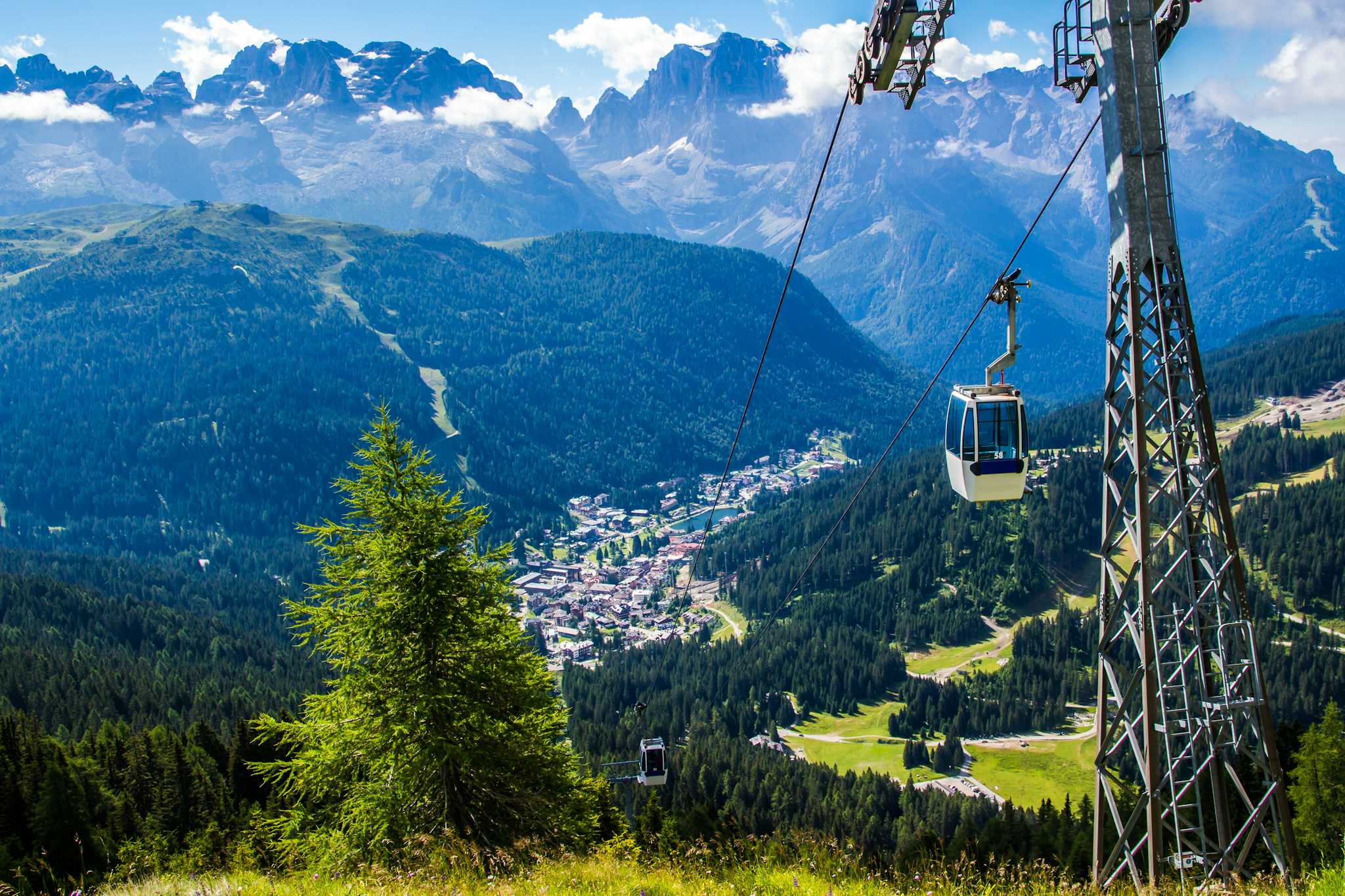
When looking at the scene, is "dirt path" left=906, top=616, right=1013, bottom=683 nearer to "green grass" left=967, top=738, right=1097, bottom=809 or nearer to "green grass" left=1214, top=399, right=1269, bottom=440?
"green grass" left=967, top=738, right=1097, bottom=809

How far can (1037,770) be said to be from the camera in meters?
80.6

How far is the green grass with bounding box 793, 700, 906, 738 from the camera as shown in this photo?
92.7 m

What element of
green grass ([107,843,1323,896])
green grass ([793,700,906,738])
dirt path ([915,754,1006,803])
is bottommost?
dirt path ([915,754,1006,803])

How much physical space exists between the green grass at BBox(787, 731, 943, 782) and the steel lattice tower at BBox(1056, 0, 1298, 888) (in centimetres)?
7140

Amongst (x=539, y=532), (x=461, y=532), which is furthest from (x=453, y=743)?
(x=539, y=532)

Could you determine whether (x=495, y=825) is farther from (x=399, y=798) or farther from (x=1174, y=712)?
(x=1174, y=712)

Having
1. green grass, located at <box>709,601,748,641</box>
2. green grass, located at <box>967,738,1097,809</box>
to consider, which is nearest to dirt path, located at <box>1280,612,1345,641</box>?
green grass, located at <box>967,738,1097,809</box>

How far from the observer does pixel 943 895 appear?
7520 millimetres

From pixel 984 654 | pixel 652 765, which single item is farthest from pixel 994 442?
pixel 984 654

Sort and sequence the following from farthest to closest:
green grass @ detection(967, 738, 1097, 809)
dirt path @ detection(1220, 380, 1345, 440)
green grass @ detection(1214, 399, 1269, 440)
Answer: green grass @ detection(1214, 399, 1269, 440), dirt path @ detection(1220, 380, 1345, 440), green grass @ detection(967, 738, 1097, 809)

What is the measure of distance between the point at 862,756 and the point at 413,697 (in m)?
80.3

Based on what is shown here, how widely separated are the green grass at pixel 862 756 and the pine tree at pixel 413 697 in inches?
2812

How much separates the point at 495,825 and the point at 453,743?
136cm

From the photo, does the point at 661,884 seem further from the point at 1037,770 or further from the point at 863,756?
the point at 863,756
